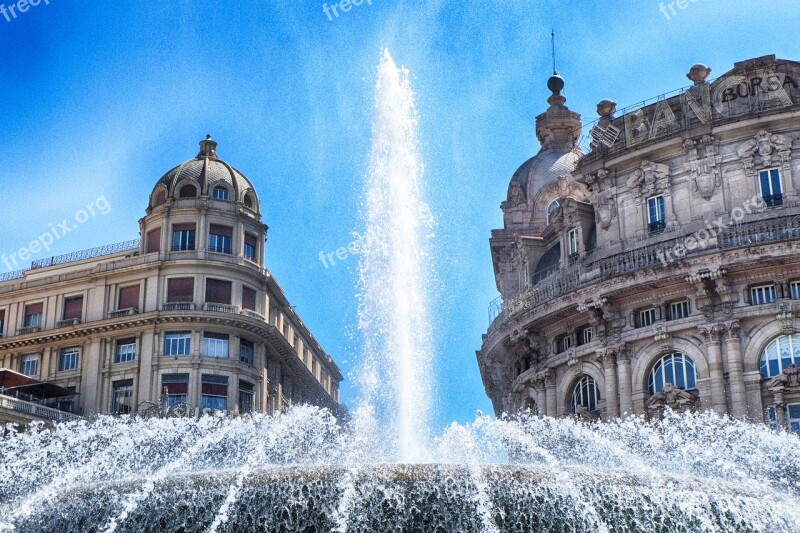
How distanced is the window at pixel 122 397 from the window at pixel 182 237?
7.78m

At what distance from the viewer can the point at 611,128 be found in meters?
47.6

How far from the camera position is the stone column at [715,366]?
134 feet

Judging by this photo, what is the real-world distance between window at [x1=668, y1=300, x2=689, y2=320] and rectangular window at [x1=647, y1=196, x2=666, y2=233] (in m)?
3.34

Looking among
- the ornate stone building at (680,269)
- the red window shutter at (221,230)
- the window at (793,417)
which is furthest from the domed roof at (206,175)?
the window at (793,417)

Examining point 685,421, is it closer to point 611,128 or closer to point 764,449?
point 764,449

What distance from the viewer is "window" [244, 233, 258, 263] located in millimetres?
63750

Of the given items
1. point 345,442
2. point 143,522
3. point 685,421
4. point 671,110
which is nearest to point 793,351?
point 685,421

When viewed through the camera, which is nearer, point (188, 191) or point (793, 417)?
point (793, 417)

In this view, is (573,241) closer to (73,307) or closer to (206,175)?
(206,175)

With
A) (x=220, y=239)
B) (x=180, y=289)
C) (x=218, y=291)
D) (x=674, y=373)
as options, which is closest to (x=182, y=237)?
(x=220, y=239)

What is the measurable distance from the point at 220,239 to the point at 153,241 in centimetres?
397

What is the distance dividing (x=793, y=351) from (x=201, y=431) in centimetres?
2318

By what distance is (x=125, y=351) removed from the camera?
60344mm

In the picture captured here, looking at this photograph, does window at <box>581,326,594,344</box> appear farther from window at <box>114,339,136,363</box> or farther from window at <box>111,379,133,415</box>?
window at <box>114,339,136,363</box>
